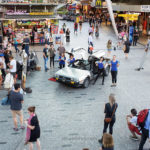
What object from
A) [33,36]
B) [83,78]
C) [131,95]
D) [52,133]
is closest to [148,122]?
[52,133]

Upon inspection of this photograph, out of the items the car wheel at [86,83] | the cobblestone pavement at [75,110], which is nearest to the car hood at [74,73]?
the car wheel at [86,83]

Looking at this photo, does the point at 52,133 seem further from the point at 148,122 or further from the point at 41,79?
the point at 41,79

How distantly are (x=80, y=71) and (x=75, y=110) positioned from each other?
3.46 metres

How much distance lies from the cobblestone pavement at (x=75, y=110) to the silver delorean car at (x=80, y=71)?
45 cm

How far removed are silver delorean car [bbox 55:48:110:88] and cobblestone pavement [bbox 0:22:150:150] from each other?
0.45m

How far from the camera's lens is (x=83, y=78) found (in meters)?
12.1

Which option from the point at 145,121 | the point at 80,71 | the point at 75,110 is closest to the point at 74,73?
the point at 80,71

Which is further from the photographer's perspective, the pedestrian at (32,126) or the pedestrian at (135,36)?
the pedestrian at (135,36)

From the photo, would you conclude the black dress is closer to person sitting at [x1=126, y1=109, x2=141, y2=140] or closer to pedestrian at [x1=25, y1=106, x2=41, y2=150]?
pedestrian at [x1=25, y1=106, x2=41, y2=150]

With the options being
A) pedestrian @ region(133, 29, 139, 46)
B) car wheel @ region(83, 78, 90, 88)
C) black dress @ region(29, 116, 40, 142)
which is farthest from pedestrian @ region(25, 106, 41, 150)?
pedestrian @ region(133, 29, 139, 46)

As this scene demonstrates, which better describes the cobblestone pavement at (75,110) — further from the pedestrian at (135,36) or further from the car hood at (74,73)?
the pedestrian at (135,36)

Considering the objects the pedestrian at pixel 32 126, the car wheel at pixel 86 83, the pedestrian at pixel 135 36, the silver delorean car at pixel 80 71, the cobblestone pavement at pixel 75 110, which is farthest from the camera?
the pedestrian at pixel 135 36

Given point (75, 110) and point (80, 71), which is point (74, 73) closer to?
point (80, 71)

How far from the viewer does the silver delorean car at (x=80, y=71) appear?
11966mm
